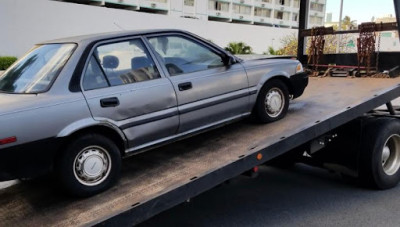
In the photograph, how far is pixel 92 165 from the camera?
3.28 meters

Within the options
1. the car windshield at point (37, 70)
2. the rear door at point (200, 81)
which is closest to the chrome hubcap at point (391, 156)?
the rear door at point (200, 81)

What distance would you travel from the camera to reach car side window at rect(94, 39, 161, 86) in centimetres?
359

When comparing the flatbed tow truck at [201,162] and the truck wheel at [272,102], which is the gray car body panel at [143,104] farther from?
the flatbed tow truck at [201,162]

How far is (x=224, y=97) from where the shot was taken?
14.1 feet

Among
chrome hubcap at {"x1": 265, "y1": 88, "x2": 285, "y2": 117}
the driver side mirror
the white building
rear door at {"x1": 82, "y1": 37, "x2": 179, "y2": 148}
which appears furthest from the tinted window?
the white building

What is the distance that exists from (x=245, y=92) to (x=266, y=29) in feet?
178

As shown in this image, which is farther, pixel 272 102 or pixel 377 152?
pixel 377 152

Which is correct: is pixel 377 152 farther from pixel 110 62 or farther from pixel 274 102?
pixel 110 62

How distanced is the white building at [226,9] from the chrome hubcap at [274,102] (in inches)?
2087

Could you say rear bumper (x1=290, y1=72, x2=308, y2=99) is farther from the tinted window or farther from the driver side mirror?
the tinted window

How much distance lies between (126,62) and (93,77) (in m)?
0.38

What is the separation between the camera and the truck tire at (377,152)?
495 centimetres

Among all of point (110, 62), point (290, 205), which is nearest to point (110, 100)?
point (110, 62)

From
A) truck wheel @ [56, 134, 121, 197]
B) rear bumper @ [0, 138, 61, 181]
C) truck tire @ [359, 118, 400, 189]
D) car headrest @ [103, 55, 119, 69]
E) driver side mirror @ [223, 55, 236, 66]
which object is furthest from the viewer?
truck tire @ [359, 118, 400, 189]
